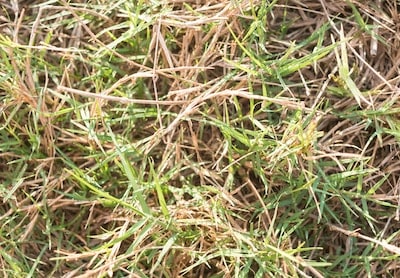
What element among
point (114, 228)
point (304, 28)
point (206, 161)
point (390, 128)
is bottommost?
point (114, 228)

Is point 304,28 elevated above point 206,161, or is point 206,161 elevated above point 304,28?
point 304,28

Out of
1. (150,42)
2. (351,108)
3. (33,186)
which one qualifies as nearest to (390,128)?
(351,108)

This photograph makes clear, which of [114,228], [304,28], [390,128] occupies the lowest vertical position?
[114,228]

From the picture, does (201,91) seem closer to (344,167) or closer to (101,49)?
(101,49)

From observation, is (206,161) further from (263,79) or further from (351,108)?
(351,108)

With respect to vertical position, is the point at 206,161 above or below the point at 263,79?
below

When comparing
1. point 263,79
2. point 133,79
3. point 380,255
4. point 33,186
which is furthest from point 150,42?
point 380,255
